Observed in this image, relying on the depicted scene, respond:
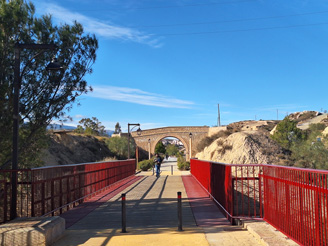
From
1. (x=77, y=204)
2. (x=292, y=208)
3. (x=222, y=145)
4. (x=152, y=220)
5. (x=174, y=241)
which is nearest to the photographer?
(x=292, y=208)

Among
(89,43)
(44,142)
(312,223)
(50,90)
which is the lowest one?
(312,223)

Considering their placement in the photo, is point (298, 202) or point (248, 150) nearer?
point (298, 202)

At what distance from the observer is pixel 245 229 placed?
323 inches

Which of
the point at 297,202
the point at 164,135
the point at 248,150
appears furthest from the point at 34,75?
the point at 164,135

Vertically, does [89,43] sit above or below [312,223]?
above

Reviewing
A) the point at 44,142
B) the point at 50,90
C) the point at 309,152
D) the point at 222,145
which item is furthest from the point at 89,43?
the point at 222,145

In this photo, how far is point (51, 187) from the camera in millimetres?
10016

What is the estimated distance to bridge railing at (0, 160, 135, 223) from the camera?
8.78 metres

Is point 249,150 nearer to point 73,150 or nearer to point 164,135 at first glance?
point 73,150

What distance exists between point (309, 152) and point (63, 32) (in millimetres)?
26453

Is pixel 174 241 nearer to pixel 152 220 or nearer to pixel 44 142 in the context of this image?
pixel 152 220

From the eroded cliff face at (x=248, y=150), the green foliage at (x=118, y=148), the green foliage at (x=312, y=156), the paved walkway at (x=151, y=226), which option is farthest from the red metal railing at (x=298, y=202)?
the green foliage at (x=118, y=148)

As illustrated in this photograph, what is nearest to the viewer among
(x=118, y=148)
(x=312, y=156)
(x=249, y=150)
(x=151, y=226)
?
(x=151, y=226)

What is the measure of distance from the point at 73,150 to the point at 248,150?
92.1ft
